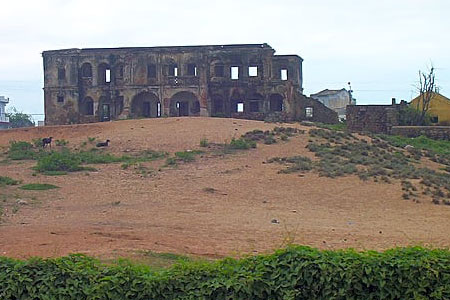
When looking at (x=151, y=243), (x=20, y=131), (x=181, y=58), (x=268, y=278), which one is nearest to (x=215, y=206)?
(x=151, y=243)

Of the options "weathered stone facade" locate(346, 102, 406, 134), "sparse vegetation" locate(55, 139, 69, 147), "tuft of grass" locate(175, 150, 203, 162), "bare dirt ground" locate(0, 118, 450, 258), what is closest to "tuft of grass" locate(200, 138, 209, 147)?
"bare dirt ground" locate(0, 118, 450, 258)

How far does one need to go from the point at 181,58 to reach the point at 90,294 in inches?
1493

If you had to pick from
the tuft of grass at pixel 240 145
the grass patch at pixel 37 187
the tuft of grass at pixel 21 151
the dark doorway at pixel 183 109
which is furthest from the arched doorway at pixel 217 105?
the grass patch at pixel 37 187

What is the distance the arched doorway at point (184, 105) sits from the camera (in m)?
44.8

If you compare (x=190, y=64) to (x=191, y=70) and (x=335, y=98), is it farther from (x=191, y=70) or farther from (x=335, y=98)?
(x=335, y=98)

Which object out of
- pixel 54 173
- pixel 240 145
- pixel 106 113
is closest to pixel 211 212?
pixel 54 173

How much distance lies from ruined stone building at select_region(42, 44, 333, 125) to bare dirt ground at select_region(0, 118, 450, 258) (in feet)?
56.0

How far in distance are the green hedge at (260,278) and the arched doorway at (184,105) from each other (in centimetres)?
3794

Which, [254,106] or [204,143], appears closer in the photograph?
[204,143]

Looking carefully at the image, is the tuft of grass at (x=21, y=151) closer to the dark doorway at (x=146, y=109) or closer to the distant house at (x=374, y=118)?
the dark doorway at (x=146, y=109)

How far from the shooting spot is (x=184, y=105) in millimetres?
45406

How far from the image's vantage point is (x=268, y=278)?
22.0 feet

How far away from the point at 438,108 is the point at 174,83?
1655 cm

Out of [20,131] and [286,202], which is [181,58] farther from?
[286,202]
